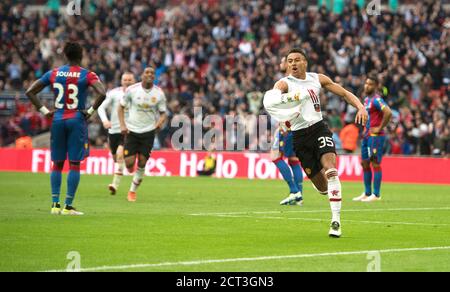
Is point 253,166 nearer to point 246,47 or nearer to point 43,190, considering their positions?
point 246,47

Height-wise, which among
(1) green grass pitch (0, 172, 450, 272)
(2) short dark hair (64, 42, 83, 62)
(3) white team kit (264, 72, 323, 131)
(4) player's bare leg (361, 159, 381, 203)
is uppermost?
(2) short dark hair (64, 42, 83, 62)

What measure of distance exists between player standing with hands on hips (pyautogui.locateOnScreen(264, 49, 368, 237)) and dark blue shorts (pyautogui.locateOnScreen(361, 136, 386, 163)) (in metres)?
8.58

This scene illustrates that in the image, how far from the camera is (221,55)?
3894 centimetres

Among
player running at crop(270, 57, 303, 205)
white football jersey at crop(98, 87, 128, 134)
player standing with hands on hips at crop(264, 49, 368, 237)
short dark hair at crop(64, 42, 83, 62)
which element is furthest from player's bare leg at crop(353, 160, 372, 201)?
player standing with hands on hips at crop(264, 49, 368, 237)

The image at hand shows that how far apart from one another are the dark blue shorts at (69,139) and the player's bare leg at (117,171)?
19.8ft

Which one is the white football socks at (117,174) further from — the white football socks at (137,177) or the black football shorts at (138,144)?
the white football socks at (137,177)

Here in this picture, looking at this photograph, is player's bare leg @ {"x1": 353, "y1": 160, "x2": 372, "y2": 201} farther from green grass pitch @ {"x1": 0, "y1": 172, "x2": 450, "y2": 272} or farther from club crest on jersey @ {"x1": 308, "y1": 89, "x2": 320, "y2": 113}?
club crest on jersey @ {"x1": 308, "y1": 89, "x2": 320, "y2": 113}

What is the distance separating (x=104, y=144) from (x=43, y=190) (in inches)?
527

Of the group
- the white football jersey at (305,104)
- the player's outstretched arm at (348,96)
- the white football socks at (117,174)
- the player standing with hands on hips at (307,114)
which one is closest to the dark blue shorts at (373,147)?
the white football socks at (117,174)

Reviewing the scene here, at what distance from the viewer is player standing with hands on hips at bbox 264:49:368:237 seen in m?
13.1

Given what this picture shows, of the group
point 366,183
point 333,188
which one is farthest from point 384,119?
point 333,188

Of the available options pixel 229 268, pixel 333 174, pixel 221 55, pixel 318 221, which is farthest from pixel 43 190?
pixel 221 55

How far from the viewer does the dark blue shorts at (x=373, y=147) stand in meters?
22.0

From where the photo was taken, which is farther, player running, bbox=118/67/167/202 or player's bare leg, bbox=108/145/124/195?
player's bare leg, bbox=108/145/124/195
